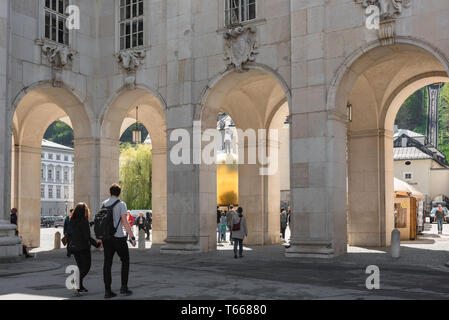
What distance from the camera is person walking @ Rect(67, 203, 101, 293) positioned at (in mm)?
10891

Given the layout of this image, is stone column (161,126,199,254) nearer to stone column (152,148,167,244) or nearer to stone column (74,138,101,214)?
stone column (74,138,101,214)

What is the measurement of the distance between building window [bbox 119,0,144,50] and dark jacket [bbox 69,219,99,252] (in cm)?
1321

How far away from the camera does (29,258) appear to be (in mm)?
19328

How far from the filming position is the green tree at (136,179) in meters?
56.8

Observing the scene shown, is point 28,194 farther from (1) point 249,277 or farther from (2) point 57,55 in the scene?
(1) point 249,277

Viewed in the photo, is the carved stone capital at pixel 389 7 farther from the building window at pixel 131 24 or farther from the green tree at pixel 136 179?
the green tree at pixel 136 179

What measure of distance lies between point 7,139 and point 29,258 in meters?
4.01

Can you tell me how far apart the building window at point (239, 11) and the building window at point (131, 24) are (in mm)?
4009

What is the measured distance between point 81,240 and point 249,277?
427 cm

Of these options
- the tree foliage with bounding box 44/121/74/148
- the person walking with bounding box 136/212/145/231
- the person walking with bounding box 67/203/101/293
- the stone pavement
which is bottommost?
the stone pavement

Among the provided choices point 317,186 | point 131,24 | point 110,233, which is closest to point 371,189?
point 317,186

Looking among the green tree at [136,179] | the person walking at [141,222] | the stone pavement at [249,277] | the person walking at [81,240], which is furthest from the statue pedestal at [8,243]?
the green tree at [136,179]

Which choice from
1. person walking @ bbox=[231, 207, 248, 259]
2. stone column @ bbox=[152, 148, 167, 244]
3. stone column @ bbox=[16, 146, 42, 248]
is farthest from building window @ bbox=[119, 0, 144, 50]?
person walking @ bbox=[231, 207, 248, 259]

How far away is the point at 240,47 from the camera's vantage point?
20.1 metres
